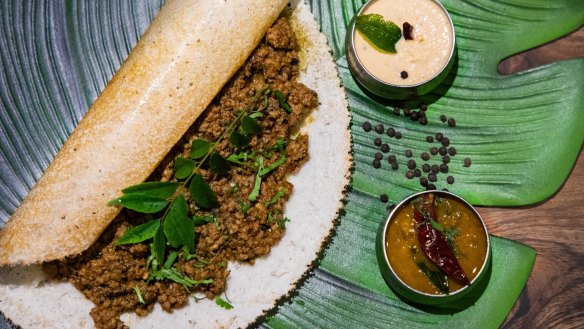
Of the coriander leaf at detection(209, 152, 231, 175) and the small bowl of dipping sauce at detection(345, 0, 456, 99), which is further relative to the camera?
the small bowl of dipping sauce at detection(345, 0, 456, 99)

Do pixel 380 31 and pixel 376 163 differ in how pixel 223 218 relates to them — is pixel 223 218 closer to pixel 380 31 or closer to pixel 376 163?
pixel 376 163

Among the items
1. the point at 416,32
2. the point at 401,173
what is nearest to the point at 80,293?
the point at 401,173

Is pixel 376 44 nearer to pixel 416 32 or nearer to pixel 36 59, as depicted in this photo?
pixel 416 32

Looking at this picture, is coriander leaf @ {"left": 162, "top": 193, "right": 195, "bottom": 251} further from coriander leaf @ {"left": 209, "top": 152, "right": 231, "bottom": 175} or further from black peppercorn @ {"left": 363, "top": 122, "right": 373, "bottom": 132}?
black peppercorn @ {"left": 363, "top": 122, "right": 373, "bottom": 132}

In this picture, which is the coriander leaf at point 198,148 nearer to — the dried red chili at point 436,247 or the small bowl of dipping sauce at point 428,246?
the small bowl of dipping sauce at point 428,246

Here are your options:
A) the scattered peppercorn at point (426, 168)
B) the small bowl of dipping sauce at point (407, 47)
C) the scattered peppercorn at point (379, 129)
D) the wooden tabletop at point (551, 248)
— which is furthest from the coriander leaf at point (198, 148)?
the wooden tabletop at point (551, 248)

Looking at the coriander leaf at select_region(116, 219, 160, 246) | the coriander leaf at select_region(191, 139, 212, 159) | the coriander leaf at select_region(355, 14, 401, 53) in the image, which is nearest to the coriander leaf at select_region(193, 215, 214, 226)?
the coriander leaf at select_region(116, 219, 160, 246)
